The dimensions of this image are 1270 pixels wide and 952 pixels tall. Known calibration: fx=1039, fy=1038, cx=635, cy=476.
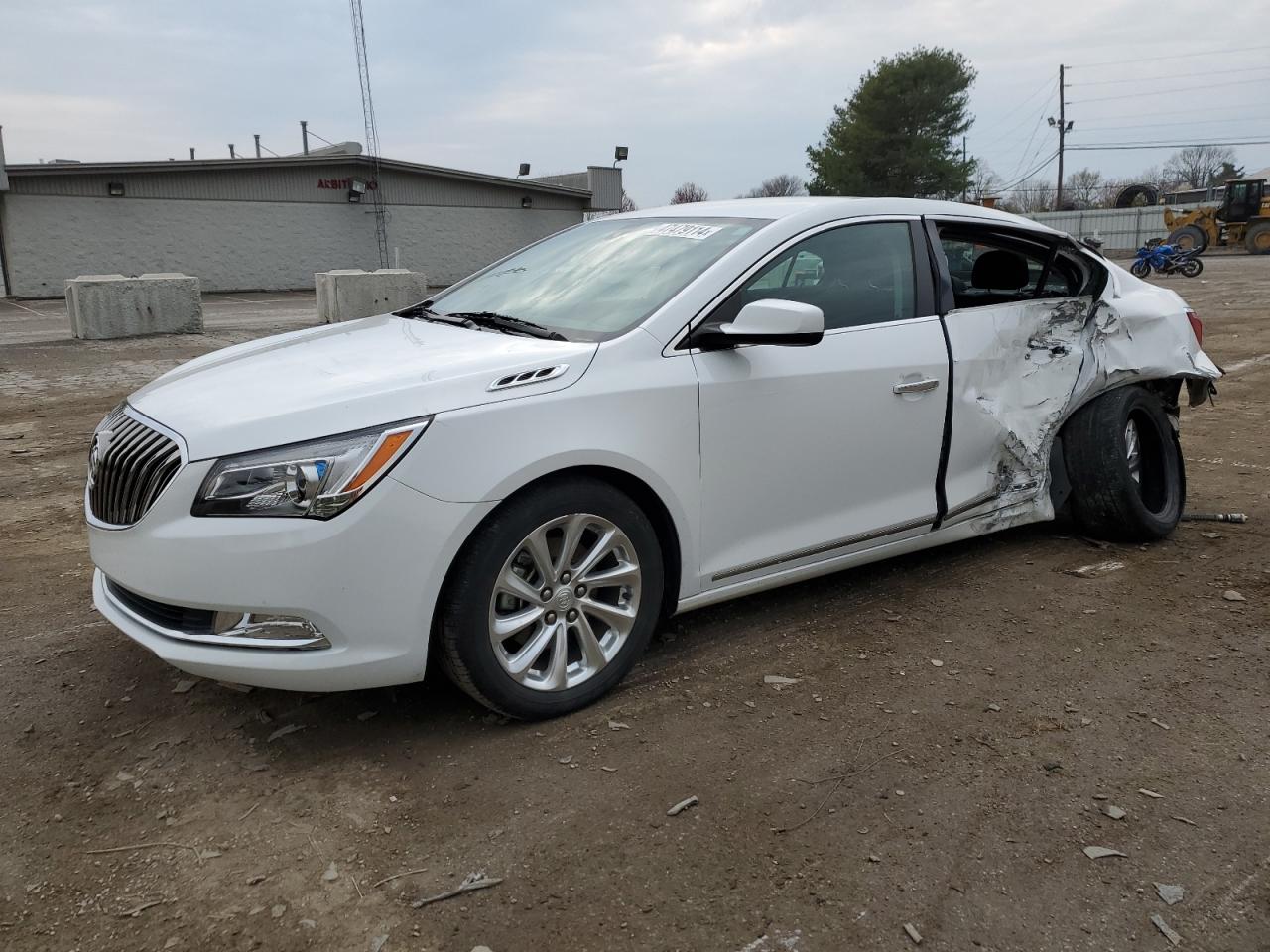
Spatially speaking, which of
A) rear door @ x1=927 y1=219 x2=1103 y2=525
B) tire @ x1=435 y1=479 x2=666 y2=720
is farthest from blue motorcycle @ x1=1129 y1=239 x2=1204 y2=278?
tire @ x1=435 y1=479 x2=666 y2=720

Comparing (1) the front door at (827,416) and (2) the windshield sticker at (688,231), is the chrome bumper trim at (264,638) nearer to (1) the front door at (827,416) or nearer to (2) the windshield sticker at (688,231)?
(1) the front door at (827,416)

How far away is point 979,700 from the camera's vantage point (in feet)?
11.5

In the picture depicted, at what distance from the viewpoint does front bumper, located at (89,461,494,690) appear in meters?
2.81

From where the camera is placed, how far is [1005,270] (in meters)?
4.66

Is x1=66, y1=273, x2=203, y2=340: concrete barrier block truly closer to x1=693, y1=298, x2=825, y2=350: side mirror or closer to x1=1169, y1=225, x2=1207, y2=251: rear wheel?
x1=693, y1=298, x2=825, y2=350: side mirror

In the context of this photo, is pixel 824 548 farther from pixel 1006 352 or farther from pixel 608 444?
pixel 1006 352

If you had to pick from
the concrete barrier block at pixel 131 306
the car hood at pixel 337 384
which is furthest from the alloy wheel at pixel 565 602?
the concrete barrier block at pixel 131 306

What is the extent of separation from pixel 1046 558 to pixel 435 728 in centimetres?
308

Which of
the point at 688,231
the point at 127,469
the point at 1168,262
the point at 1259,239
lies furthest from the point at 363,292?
the point at 1259,239

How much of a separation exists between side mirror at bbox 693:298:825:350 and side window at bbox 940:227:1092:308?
1.22 m

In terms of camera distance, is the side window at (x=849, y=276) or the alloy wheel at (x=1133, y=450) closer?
the side window at (x=849, y=276)

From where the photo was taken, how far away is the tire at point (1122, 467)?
488cm

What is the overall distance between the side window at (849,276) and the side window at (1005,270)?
0.93ft

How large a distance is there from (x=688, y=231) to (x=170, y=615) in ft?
7.65
